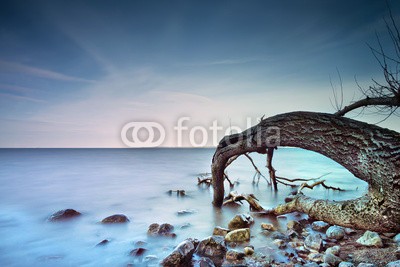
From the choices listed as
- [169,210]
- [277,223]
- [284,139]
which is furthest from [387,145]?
[169,210]

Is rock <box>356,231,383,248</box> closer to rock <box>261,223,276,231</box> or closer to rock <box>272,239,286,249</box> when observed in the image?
rock <box>272,239,286,249</box>

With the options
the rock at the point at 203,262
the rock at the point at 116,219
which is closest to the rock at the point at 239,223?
the rock at the point at 203,262

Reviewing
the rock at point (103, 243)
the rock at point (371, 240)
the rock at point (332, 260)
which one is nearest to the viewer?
the rock at point (332, 260)

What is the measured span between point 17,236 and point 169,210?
4030 millimetres

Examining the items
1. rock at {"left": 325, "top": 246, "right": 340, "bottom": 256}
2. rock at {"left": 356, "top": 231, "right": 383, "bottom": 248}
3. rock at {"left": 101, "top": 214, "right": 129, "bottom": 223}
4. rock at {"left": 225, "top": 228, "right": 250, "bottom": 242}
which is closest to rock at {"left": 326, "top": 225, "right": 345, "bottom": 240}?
rock at {"left": 356, "top": 231, "right": 383, "bottom": 248}

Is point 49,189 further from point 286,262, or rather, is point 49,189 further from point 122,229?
point 286,262

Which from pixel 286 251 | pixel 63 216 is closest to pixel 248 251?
pixel 286 251

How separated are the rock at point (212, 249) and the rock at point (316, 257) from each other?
1359mm

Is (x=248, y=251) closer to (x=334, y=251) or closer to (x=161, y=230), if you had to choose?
(x=334, y=251)

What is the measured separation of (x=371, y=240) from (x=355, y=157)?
2.28 m

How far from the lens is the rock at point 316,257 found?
140 inches

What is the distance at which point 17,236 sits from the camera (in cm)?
565

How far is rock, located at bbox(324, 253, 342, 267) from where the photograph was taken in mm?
3393

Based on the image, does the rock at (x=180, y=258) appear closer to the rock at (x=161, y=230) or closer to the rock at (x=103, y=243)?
the rock at (x=161, y=230)
